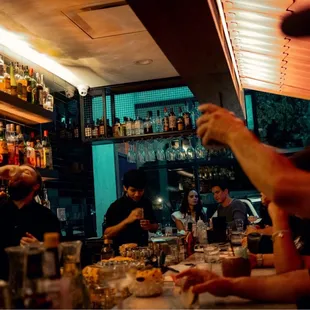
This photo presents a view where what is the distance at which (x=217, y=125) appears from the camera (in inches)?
51.5

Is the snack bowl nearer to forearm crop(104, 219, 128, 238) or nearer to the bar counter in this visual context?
the bar counter

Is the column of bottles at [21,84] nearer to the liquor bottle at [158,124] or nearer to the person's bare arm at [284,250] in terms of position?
the liquor bottle at [158,124]

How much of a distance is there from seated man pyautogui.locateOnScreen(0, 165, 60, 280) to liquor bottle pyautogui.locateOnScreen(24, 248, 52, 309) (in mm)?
1694

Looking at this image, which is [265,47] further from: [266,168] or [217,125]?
[266,168]

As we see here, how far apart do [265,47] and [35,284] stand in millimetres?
2698

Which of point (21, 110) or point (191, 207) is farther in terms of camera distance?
point (191, 207)

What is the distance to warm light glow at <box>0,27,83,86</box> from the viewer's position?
3.78 m

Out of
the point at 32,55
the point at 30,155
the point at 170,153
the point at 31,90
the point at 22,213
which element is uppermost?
the point at 32,55

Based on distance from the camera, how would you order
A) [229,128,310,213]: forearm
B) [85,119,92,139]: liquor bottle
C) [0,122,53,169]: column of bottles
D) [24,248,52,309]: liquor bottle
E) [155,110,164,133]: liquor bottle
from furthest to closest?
[85,119,92,139]: liquor bottle → [155,110,164,133]: liquor bottle → [0,122,53,169]: column of bottles → [229,128,310,213]: forearm → [24,248,52,309]: liquor bottle

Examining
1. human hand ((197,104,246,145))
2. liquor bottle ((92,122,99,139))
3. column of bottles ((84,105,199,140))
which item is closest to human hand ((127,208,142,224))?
column of bottles ((84,105,199,140))

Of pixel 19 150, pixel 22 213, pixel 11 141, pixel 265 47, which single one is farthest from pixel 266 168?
pixel 11 141

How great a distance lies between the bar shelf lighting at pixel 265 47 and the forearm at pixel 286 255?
1208 mm

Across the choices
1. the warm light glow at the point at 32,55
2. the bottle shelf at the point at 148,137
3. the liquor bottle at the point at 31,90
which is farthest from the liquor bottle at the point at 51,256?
the bottle shelf at the point at 148,137

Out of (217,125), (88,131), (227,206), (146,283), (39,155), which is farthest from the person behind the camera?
(227,206)
